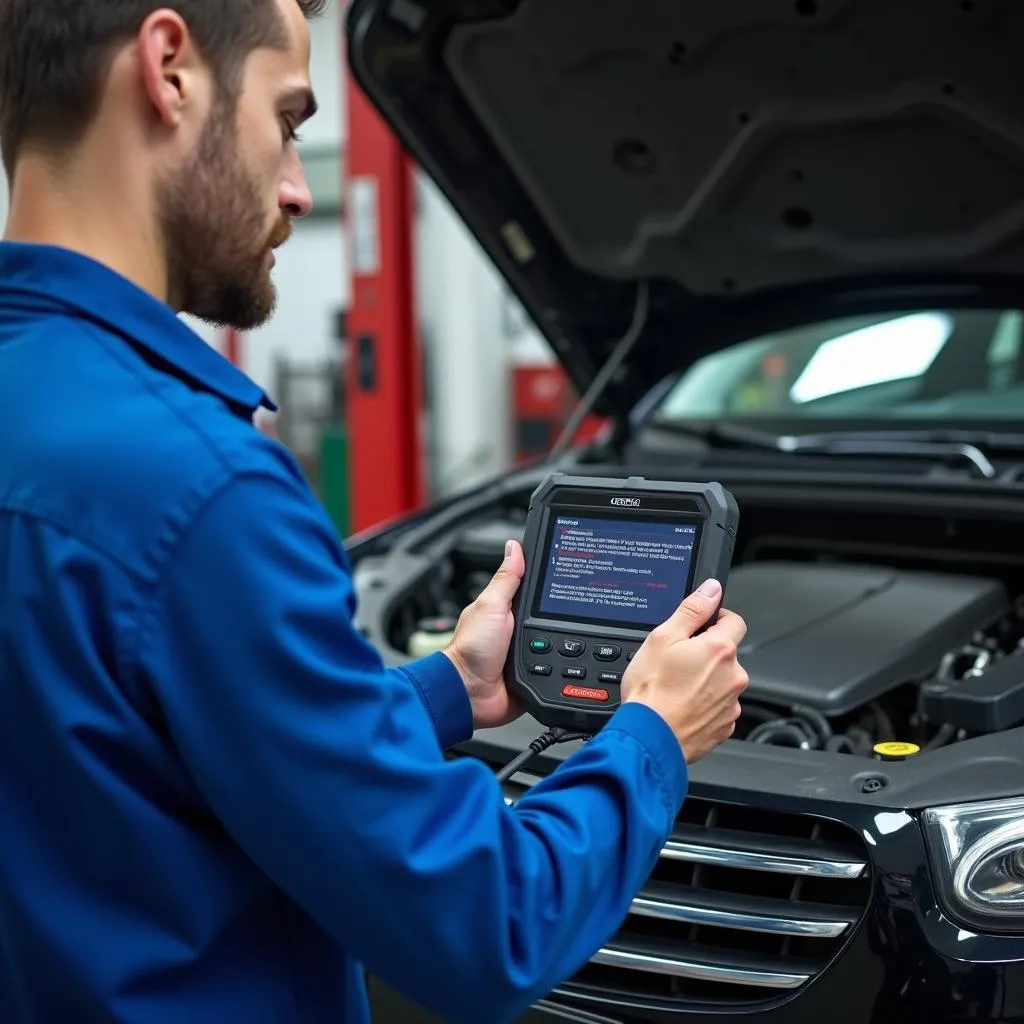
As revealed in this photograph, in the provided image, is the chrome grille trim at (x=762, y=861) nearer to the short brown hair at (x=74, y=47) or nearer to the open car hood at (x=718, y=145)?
the short brown hair at (x=74, y=47)

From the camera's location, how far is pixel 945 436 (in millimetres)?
2281

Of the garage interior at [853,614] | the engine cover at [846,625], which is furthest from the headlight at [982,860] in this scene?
the engine cover at [846,625]

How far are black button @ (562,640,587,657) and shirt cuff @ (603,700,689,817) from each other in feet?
0.78

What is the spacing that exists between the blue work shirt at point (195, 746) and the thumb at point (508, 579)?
40 centimetres

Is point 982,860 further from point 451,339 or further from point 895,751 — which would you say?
point 451,339

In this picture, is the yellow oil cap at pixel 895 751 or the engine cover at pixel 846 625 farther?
the engine cover at pixel 846 625

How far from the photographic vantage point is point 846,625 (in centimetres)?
187

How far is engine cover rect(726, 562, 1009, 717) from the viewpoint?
1678 mm

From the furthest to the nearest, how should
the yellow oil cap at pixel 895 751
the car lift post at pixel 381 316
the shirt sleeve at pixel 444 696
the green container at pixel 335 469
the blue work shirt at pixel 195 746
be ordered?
1. the green container at pixel 335 469
2. the car lift post at pixel 381 316
3. the yellow oil cap at pixel 895 751
4. the shirt sleeve at pixel 444 696
5. the blue work shirt at pixel 195 746

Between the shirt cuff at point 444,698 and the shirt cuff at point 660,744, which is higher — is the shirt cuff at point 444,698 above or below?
below

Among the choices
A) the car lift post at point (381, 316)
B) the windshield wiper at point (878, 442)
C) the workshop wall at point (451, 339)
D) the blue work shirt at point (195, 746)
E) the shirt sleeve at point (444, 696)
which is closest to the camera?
the blue work shirt at point (195, 746)

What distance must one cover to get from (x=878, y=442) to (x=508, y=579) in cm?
125

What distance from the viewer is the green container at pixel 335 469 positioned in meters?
6.84

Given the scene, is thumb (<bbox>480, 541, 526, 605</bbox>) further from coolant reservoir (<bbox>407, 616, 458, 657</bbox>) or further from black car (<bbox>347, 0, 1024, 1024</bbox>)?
coolant reservoir (<bbox>407, 616, 458, 657</bbox>)
